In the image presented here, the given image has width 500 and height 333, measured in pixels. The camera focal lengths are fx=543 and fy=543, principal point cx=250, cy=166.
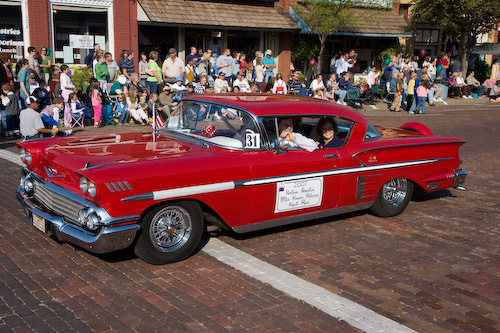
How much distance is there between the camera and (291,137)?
6547 millimetres

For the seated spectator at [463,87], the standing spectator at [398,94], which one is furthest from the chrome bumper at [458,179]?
the seated spectator at [463,87]

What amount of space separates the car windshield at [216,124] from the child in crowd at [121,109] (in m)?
9.01

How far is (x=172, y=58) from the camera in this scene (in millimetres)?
17516

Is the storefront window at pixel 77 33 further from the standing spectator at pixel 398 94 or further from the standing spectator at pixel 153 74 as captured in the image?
the standing spectator at pixel 398 94

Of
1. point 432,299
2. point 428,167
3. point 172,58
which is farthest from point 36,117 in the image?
point 432,299

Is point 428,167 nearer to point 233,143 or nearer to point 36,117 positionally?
point 233,143

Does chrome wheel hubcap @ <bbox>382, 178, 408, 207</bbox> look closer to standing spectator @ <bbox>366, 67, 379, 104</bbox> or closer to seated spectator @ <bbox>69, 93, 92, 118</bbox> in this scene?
seated spectator @ <bbox>69, 93, 92, 118</bbox>

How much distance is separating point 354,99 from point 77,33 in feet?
35.0

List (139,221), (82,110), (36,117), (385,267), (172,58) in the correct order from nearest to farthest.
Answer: (139,221)
(385,267)
(36,117)
(82,110)
(172,58)

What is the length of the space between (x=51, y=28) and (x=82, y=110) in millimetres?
5363

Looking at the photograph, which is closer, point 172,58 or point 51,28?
point 172,58

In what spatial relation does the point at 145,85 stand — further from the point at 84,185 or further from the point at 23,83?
the point at 84,185

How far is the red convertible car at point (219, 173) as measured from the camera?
5.19 m

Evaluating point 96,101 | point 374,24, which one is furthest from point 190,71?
point 374,24
